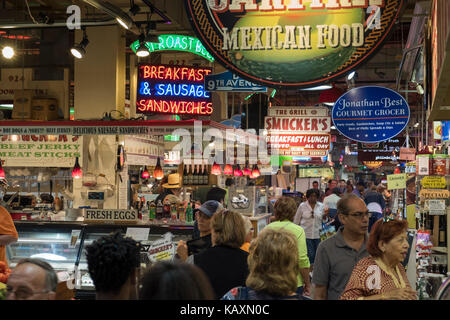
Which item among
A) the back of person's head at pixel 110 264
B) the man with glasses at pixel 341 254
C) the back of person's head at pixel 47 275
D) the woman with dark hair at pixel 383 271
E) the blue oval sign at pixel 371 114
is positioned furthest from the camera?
the blue oval sign at pixel 371 114

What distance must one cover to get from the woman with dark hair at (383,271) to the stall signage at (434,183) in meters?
4.35

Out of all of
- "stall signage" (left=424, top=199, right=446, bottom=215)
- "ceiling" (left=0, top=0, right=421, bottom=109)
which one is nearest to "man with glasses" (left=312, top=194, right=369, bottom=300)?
"stall signage" (left=424, top=199, right=446, bottom=215)

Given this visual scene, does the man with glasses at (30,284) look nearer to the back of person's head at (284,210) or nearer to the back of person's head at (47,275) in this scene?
the back of person's head at (47,275)

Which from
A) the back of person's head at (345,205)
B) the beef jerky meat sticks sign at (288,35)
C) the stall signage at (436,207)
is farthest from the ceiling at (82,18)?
the beef jerky meat sticks sign at (288,35)

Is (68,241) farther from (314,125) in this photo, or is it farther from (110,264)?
(314,125)

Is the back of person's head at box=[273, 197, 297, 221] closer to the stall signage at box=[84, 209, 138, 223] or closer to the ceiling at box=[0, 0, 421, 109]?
the stall signage at box=[84, 209, 138, 223]

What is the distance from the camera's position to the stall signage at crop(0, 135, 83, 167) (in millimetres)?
13891

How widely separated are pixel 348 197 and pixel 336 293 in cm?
91

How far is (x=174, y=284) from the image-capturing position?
2.44 m

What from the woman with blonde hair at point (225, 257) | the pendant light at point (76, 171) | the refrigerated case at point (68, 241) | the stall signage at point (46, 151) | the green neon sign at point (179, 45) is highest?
the green neon sign at point (179, 45)

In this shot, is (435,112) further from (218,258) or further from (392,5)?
(218,258)

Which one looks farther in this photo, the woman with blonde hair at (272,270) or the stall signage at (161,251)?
the stall signage at (161,251)

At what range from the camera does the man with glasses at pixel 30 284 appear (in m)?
2.92

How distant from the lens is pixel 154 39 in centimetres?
1077
